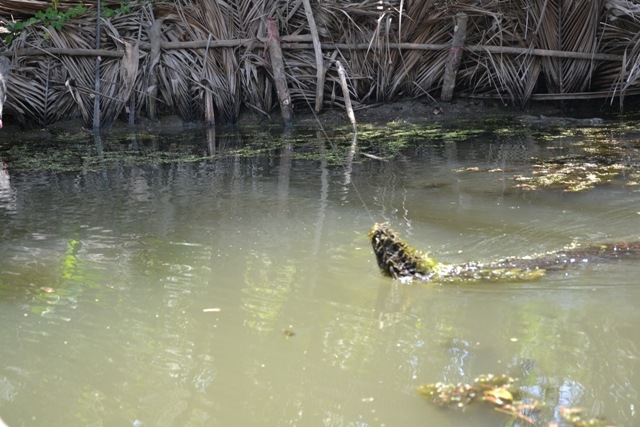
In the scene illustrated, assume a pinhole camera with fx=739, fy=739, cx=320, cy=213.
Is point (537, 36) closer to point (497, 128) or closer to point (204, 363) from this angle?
point (497, 128)

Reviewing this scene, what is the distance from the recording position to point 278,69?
10.8m

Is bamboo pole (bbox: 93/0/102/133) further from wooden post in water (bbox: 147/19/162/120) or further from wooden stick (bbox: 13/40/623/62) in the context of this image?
wooden post in water (bbox: 147/19/162/120)

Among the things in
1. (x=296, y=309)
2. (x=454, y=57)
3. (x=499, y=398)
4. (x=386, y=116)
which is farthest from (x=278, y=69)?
(x=499, y=398)

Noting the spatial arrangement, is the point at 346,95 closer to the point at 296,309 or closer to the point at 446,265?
the point at 446,265

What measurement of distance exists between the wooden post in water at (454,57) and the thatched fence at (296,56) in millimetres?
20

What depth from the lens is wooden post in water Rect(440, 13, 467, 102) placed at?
10.5 metres

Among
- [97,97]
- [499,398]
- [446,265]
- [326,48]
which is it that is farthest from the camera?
[326,48]

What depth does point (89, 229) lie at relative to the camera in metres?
5.16

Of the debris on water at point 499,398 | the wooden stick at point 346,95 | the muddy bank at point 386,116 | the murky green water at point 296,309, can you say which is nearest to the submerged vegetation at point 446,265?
the murky green water at point 296,309

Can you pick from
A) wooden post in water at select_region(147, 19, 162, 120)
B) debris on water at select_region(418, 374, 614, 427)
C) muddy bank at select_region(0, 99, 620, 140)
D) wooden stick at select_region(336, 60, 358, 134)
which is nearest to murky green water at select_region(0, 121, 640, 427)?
debris on water at select_region(418, 374, 614, 427)

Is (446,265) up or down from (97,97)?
down

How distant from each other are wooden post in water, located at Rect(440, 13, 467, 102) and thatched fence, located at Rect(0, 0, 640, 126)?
0.02m

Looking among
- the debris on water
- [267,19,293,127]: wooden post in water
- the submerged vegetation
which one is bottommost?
the debris on water

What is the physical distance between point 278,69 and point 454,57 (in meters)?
2.56
